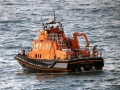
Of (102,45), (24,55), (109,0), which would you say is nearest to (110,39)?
(102,45)

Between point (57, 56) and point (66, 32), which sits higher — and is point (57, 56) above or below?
above

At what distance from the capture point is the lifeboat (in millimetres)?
69062

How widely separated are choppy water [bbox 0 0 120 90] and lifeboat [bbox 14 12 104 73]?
0.60m

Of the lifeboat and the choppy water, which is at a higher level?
the lifeboat

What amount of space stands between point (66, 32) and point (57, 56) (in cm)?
2765

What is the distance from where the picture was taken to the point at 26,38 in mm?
93000

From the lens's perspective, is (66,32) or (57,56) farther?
(66,32)

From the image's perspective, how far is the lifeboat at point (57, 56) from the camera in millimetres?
69062

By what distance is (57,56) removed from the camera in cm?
7019

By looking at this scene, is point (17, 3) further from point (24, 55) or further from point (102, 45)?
point (24, 55)

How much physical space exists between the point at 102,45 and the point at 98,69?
15.3 m

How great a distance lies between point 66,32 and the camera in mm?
97750

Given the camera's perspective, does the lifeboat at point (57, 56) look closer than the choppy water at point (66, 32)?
No

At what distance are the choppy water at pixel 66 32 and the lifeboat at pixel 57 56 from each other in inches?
23.5
